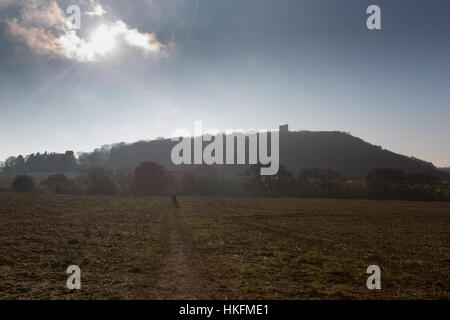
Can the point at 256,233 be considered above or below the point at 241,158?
below

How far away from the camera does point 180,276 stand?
13039mm

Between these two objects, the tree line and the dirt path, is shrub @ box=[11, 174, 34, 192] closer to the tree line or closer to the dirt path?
the tree line

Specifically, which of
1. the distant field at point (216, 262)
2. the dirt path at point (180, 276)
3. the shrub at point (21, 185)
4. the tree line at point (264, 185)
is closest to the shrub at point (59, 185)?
the tree line at point (264, 185)

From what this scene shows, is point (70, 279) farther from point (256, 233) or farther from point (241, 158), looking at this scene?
point (241, 158)

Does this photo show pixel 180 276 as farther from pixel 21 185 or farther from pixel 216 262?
pixel 21 185

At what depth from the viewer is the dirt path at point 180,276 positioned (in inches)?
431

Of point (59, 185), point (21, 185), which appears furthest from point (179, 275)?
point (59, 185)

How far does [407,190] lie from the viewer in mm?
96312

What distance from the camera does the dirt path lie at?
35.9ft

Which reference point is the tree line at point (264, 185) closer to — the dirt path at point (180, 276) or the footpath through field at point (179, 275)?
the footpath through field at point (179, 275)

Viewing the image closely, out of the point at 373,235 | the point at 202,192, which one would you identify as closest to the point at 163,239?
the point at 373,235

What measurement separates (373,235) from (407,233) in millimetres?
4689

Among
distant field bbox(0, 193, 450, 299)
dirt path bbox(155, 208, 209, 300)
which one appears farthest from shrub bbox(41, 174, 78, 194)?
dirt path bbox(155, 208, 209, 300)
